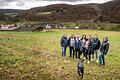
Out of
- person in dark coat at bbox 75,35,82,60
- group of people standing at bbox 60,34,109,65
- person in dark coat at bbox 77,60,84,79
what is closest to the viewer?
person in dark coat at bbox 77,60,84,79

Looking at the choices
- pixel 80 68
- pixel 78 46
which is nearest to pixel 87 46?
pixel 78 46

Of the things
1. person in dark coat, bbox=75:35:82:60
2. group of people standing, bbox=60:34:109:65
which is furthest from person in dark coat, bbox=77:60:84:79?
person in dark coat, bbox=75:35:82:60

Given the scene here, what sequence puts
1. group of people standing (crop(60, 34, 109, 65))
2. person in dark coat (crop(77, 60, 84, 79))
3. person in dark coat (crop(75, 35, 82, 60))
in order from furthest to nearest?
person in dark coat (crop(75, 35, 82, 60)) < group of people standing (crop(60, 34, 109, 65)) < person in dark coat (crop(77, 60, 84, 79))

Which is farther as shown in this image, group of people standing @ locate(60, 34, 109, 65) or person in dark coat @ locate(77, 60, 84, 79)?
group of people standing @ locate(60, 34, 109, 65)

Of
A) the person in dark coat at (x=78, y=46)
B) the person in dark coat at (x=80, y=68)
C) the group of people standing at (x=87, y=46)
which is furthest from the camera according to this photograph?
the person in dark coat at (x=78, y=46)

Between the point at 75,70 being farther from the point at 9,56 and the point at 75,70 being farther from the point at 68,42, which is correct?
the point at 9,56

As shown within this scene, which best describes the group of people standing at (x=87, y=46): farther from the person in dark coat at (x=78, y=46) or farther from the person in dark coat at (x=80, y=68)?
the person in dark coat at (x=80, y=68)

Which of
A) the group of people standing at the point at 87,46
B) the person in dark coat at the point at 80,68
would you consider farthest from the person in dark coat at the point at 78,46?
the person in dark coat at the point at 80,68

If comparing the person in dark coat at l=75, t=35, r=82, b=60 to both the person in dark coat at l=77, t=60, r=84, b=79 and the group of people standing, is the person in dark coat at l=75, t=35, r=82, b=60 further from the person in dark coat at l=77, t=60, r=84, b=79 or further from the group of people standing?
the person in dark coat at l=77, t=60, r=84, b=79

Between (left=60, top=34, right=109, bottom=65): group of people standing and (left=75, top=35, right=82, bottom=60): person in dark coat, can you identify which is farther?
(left=75, top=35, right=82, bottom=60): person in dark coat

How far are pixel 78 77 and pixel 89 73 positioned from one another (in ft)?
4.77

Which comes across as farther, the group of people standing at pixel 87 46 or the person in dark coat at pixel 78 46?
the person in dark coat at pixel 78 46

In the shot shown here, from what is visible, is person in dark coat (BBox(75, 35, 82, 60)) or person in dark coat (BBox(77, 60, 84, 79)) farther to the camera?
person in dark coat (BBox(75, 35, 82, 60))

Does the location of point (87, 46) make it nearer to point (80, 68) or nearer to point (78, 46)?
point (78, 46)
